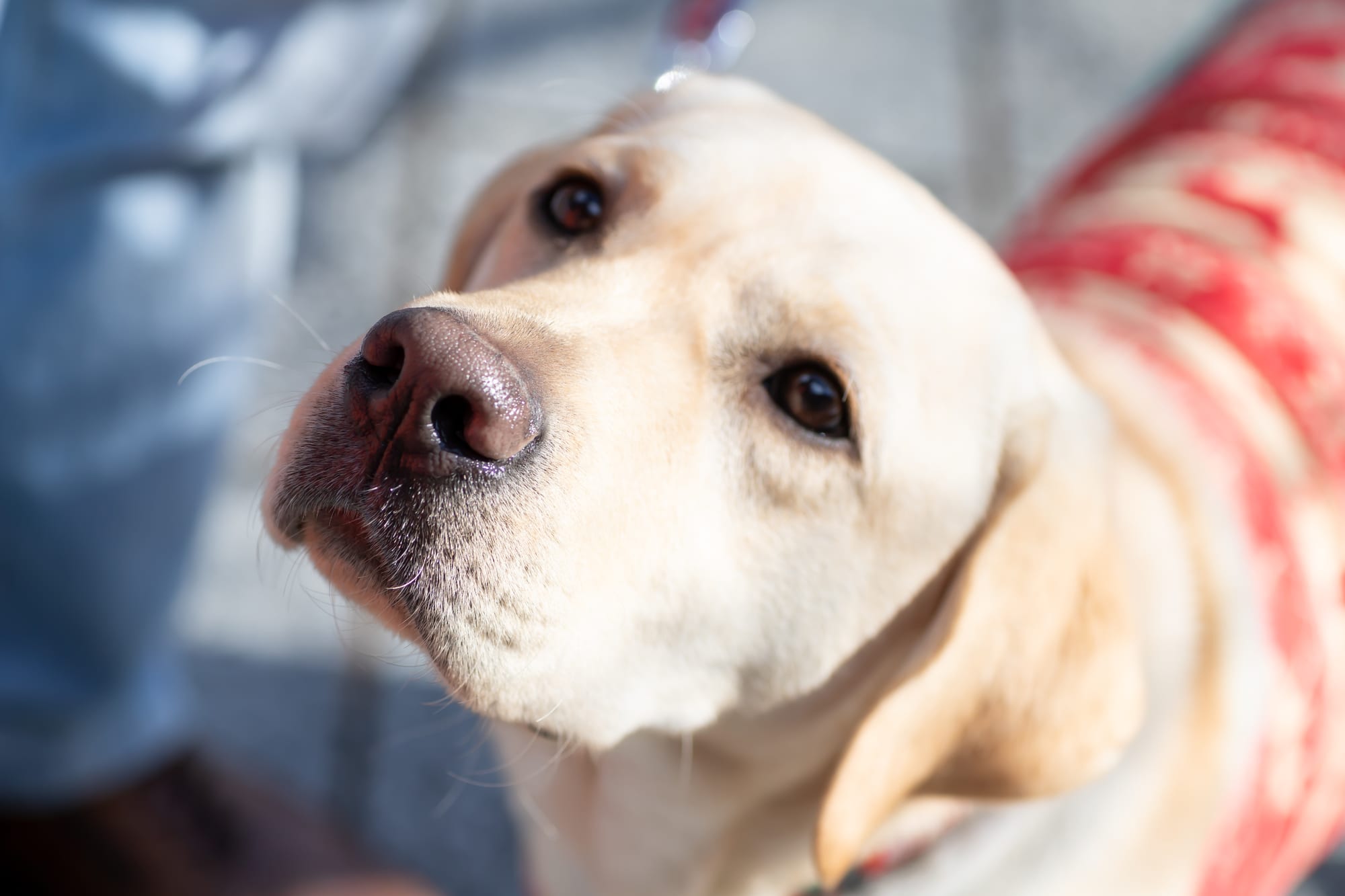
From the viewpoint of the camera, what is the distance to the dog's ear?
1.46m

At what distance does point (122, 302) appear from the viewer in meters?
2.03

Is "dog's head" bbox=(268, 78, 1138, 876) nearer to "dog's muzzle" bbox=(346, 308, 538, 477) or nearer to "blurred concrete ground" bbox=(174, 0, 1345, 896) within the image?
"dog's muzzle" bbox=(346, 308, 538, 477)

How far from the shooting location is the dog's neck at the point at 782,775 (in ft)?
5.30

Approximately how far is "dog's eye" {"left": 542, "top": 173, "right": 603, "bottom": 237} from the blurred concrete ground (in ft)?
3.71

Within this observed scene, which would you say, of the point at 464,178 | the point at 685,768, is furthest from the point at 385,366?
the point at 464,178

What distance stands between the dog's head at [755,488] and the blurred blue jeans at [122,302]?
26.1 inches

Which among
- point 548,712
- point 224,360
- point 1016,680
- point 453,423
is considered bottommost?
point 224,360

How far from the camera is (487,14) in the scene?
3830mm

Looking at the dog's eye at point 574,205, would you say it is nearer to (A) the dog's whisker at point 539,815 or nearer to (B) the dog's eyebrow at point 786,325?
(B) the dog's eyebrow at point 786,325

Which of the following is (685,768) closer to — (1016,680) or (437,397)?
(1016,680)

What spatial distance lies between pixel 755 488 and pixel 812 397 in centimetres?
13

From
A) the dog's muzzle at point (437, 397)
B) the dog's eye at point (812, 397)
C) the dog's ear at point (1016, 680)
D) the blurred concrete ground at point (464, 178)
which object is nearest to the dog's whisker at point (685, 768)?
the dog's ear at point (1016, 680)

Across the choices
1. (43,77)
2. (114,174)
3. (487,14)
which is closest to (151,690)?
(114,174)

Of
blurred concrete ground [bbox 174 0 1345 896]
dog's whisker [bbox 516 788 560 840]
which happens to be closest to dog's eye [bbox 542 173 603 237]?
dog's whisker [bbox 516 788 560 840]
